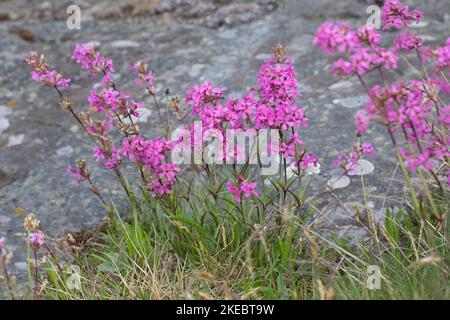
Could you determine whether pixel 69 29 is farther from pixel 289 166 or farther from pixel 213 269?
pixel 213 269

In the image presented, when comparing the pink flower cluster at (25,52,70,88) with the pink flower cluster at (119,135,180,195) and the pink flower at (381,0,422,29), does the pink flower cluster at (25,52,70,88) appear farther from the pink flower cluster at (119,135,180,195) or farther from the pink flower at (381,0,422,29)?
the pink flower at (381,0,422,29)

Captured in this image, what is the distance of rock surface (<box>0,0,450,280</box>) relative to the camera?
11.8 feet

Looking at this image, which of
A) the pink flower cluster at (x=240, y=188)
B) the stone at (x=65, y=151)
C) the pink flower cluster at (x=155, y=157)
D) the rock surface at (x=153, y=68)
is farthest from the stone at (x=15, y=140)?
the pink flower cluster at (x=240, y=188)

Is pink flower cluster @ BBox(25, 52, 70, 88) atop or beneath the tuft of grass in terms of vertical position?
atop

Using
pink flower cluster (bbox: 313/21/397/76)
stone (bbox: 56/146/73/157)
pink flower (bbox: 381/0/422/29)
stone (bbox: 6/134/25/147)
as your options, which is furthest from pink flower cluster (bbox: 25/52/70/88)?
pink flower (bbox: 381/0/422/29)

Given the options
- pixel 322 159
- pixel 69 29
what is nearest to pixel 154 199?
pixel 322 159

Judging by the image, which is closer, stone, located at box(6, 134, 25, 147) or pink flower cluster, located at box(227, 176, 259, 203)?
pink flower cluster, located at box(227, 176, 259, 203)

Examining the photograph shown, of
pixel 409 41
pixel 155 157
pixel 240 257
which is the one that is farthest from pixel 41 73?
pixel 409 41

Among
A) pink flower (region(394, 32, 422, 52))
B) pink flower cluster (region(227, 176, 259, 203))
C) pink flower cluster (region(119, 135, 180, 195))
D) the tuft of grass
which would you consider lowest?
the tuft of grass

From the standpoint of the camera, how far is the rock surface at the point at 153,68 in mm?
3598

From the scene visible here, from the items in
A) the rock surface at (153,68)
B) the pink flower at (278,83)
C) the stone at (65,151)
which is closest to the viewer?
the pink flower at (278,83)

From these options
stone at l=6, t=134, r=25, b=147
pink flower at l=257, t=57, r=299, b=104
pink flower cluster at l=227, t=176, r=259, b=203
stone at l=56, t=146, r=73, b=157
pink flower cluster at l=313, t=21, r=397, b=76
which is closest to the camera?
pink flower cluster at l=313, t=21, r=397, b=76

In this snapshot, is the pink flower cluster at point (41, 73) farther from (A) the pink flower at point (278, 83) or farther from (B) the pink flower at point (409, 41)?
(B) the pink flower at point (409, 41)

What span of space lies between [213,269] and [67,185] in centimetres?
121
